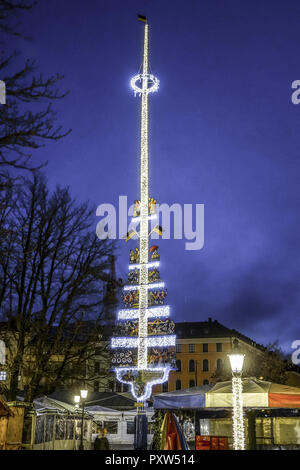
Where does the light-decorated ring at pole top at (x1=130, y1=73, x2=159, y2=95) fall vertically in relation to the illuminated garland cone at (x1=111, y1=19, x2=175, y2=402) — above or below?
above

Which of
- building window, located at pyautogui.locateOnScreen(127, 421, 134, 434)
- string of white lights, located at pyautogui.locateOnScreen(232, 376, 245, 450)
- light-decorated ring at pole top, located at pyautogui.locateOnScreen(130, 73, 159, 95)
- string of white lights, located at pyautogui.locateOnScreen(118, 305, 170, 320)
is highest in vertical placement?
light-decorated ring at pole top, located at pyautogui.locateOnScreen(130, 73, 159, 95)

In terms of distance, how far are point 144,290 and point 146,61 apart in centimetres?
1327

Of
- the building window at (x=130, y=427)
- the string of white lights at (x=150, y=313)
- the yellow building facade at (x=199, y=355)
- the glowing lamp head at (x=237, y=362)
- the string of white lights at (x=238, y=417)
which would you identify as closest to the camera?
the string of white lights at (x=238, y=417)

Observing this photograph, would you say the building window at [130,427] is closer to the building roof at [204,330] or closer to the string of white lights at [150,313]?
the string of white lights at [150,313]

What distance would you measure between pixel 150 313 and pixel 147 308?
1386 millimetres

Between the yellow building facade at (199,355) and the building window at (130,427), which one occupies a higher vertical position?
the yellow building facade at (199,355)

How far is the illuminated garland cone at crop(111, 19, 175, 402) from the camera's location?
26500 mm

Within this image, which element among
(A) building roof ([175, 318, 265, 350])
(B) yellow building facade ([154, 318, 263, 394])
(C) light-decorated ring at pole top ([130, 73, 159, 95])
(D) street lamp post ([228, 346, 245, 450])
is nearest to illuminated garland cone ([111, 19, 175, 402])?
(C) light-decorated ring at pole top ([130, 73, 159, 95])

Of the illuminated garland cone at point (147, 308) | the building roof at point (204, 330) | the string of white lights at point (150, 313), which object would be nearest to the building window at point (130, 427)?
the illuminated garland cone at point (147, 308)

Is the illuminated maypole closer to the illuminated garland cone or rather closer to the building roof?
the illuminated garland cone

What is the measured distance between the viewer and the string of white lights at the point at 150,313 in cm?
2878

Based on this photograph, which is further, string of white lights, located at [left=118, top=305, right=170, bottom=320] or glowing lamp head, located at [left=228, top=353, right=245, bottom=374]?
string of white lights, located at [left=118, top=305, right=170, bottom=320]
